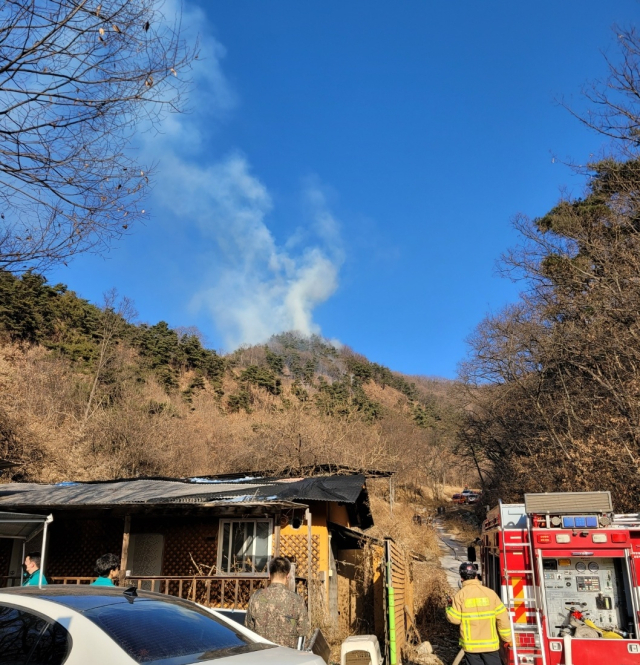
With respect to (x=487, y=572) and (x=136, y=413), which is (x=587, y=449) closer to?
(x=487, y=572)

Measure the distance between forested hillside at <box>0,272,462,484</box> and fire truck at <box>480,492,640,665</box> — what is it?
15.2m

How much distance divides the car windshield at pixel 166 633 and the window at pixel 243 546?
1018 centimetres

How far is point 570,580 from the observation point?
7676 mm

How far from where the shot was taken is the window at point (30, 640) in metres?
2.68

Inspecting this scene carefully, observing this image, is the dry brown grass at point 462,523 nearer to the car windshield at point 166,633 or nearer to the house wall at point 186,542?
the house wall at point 186,542

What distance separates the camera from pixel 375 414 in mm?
51656

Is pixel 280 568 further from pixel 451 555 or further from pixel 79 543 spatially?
pixel 451 555

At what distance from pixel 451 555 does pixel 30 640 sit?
24.6 m

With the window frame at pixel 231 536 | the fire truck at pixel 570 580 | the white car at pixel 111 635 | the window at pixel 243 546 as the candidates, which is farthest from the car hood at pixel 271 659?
the window at pixel 243 546

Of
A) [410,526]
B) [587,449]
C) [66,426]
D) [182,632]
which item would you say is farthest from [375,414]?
[182,632]

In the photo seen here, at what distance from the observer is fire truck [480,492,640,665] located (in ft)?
23.5

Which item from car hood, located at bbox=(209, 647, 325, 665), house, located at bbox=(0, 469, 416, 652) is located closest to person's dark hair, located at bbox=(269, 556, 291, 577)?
car hood, located at bbox=(209, 647, 325, 665)

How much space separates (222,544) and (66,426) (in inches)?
599

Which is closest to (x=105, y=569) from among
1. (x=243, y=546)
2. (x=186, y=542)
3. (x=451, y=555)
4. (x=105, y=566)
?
(x=105, y=566)
